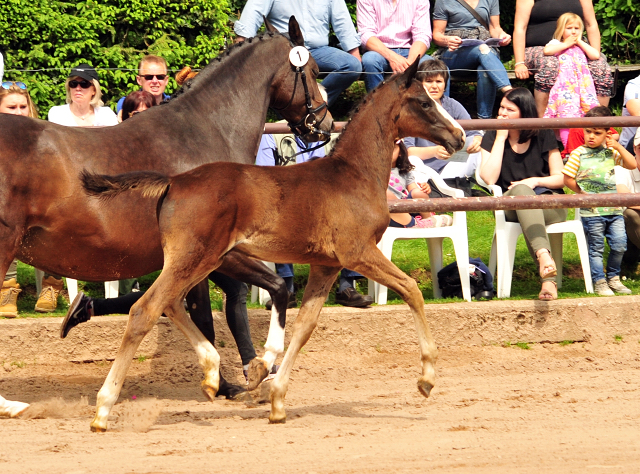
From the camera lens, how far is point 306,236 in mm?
5031

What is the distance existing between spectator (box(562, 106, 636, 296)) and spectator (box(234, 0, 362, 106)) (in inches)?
85.6

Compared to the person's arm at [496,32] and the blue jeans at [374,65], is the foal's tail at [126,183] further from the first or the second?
the person's arm at [496,32]

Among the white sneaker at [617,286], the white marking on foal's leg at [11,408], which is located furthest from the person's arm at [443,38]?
the white marking on foal's leg at [11,408]

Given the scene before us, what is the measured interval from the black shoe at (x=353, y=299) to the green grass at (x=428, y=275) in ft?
1.13

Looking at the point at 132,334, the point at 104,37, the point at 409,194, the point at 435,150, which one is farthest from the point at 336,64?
the point at 132,334

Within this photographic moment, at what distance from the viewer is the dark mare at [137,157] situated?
16.7 feet

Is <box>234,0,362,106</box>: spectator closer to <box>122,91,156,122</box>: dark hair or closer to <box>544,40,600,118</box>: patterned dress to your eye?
<box>122,91,156,122</box>: dark hair

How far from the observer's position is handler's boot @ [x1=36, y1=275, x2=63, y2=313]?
7145 mm

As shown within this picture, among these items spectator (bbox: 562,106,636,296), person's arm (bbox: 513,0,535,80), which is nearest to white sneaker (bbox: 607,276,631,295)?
spectator (bbox: 562,106,636,296)

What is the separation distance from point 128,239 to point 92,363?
1835 millimetres

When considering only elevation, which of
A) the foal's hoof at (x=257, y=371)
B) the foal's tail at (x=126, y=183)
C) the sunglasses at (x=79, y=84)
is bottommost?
the foal's hoof at (x=257, y=371)

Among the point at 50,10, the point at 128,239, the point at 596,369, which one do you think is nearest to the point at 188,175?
the point at 128,239

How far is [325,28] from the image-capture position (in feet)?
28.3

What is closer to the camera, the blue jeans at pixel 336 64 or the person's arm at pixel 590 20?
the blue jeans at pixel 336 64
